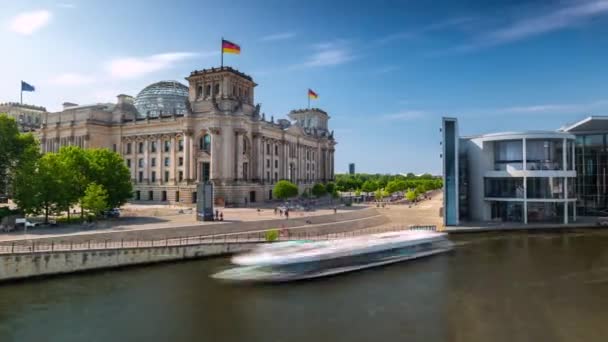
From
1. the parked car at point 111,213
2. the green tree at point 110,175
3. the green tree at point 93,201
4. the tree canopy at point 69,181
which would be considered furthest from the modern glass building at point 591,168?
the parked car at point 111,213

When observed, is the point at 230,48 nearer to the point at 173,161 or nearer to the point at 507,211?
the point at 173,161

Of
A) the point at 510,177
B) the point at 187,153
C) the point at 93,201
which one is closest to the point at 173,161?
the point at 187,153

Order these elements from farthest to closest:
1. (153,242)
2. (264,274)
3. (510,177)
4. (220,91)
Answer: (220,91)
(510,177)
(153,242)
(264,274)

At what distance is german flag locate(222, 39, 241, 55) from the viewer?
81.2 m

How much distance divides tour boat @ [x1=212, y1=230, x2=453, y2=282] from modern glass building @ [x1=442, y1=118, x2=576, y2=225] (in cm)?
2058

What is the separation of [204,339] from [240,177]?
65.2m

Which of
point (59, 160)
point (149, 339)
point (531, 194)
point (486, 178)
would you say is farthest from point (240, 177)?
point (149, 339)

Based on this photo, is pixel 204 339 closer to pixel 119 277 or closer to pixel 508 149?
pixel 119 277

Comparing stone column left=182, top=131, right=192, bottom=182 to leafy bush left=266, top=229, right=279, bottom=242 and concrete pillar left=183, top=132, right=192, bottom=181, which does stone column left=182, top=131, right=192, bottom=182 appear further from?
leafy bush left=266, top=229, right=279, bottom=242

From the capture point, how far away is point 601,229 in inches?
2429

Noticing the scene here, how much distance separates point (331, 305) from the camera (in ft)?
96.0

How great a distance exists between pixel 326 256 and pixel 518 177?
42.7m

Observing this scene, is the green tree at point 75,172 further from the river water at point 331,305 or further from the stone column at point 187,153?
the stone column at point 187,153

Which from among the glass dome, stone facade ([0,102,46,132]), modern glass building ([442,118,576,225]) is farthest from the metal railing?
stone facade ([0,102,46,132])
